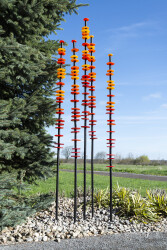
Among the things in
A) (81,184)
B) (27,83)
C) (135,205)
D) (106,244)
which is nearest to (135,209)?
(135,205)

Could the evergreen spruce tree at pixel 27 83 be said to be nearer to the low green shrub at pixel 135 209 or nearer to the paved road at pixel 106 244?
the paved road at pixel 106 244

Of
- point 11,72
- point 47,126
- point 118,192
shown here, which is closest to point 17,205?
point 47,126

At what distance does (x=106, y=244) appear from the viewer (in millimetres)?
4035

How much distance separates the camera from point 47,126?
20.5 feet

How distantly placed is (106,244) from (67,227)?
0.96 meters

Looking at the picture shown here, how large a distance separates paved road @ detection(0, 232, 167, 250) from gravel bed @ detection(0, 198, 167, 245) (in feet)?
0.63

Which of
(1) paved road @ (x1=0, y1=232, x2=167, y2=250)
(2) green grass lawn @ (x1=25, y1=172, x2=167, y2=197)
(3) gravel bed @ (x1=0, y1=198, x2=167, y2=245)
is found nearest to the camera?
(1) paved road @ (x1=0, y1=232, x2=167, y2=250)

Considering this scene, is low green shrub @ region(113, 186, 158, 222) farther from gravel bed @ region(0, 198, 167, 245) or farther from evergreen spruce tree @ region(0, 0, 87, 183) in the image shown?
evergreen spruce tree @ region(0, 0, 87, 183)

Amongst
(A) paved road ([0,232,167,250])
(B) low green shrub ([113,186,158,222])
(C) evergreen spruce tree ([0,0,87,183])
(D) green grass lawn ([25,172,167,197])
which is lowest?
(A) paved road ([0,232,167,250])

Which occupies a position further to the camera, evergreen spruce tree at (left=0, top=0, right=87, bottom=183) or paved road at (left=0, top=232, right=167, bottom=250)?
evergreen spruce tree at (left=0, top=0, right=87, bottom=183)

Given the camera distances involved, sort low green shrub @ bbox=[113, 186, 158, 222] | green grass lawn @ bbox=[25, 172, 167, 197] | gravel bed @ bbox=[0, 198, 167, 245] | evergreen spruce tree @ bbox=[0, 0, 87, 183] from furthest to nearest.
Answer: green grass lawn @ bbox=[25, 172, 167, 197], low green shrub @ bbox=[113, 186, 158, 222], evergreen spruce tree @ bbox=[0, 0, 87, 183], gravel bed @ bbox=[0, 198, 167, 245]

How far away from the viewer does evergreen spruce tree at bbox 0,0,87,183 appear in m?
5.02

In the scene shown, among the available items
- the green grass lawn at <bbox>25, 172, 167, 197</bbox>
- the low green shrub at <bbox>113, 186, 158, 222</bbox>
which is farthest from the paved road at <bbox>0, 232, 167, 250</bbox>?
the green grass lawn at <bbox>25, 172, 167, 197</bbox>

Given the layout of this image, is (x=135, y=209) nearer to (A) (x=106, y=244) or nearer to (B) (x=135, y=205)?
(B) (x=135, y=205)
